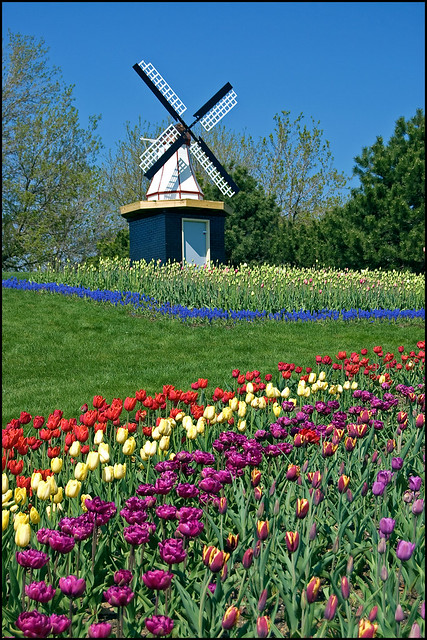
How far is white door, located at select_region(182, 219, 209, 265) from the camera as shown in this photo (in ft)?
63.1

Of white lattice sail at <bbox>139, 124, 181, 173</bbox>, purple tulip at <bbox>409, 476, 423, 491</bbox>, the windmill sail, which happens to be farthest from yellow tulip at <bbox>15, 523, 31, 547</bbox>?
the windmill sail

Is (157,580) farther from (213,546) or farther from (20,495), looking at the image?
(20,495)

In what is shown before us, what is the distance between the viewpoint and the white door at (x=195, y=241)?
63.1 ft

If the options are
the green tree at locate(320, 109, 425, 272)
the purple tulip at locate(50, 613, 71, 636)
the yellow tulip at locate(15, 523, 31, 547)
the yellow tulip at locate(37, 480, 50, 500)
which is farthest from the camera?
the green tree at locate(320, 109, 425, 272)

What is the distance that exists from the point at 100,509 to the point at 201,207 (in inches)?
671

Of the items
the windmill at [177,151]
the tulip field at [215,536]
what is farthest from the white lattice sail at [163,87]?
the tulip field at [215,536]

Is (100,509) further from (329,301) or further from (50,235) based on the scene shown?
(50,235)

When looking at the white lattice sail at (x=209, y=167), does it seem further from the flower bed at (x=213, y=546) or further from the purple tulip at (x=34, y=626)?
the purple tulip at (x=34, y=626)

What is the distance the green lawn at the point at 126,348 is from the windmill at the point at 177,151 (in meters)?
7.44

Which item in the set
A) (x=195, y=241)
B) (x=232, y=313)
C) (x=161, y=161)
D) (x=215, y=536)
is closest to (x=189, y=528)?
(x=215, y=536)

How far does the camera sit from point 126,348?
9750mm

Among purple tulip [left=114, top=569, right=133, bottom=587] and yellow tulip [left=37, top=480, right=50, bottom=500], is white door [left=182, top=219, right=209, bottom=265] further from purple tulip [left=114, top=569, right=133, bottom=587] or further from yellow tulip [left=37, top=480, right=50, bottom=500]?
purple tulip [left=114, top=569, right=133, bottom=587]

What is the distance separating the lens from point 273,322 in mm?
11930

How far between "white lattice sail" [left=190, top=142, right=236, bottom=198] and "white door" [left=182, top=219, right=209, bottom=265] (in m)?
2.51
